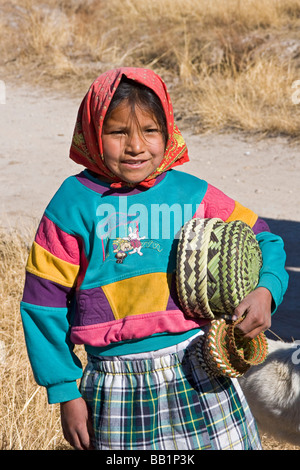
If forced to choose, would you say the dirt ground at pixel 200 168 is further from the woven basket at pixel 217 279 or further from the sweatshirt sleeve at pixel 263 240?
the woven basket at pixel 217 279

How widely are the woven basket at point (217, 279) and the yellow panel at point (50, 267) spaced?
31 centimetres

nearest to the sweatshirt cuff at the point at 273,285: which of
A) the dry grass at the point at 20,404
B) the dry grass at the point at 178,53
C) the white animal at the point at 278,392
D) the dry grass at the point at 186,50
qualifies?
the white animal at the point at 278,392

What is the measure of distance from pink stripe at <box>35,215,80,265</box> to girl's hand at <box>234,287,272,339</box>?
0.47 metres

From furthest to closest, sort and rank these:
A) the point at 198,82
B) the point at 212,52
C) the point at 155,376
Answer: the point at 212,52, the point at 198,82, the point at 155,376

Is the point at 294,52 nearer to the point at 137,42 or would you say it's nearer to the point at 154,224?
the point at 137,42

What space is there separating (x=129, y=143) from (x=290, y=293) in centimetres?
334

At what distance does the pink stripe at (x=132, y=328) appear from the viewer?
177 cm

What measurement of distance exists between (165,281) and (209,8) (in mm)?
11306

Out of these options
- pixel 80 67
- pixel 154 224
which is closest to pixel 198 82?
pixel 80 67

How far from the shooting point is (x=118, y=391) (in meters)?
1.79

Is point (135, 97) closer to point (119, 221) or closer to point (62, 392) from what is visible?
point (119, 221)

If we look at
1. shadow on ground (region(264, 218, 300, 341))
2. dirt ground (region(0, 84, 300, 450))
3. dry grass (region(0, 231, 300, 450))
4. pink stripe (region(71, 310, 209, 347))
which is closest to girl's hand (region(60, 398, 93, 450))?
pink stripe (region(71, 310, 209, 347))

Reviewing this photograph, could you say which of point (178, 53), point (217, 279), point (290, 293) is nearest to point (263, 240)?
point (217, 279)

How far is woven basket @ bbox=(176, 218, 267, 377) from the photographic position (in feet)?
5.76
